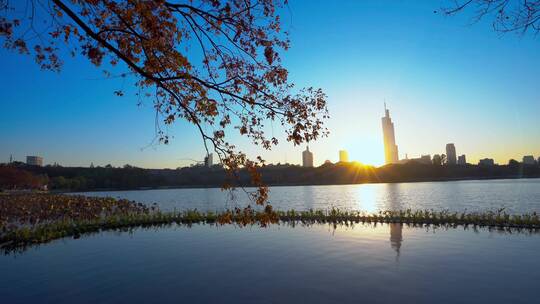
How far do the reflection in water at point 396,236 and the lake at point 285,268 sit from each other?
96 mm

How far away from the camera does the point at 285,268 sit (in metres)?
12.9

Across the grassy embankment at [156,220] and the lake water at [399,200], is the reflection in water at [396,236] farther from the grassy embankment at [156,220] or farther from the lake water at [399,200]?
the lake water at [399,200]

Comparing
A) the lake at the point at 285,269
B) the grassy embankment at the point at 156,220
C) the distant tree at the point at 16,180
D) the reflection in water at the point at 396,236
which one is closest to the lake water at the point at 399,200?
the lake at the point at 285,269

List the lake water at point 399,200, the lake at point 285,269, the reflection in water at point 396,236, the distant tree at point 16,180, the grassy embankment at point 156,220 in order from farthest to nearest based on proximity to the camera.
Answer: the distant tree at point 16,180
the lake water at point 399,200
the grassy embankment at point 156,220
the reflection in water at point 396,236
the lake at point 285,269

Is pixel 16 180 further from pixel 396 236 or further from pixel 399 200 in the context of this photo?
pixel 396 236

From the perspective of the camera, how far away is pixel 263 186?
777cm

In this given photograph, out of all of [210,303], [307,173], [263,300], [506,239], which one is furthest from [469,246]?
[307,173]

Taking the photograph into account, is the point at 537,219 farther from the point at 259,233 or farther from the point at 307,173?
the point at 307,173

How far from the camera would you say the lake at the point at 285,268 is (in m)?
9.91

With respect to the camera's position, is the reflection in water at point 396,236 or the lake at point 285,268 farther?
the reflection in water at point 396,236

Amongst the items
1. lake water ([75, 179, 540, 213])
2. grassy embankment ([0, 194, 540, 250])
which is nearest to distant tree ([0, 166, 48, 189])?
lake water ([75, 179, 540, 213])

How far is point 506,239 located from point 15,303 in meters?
21.3

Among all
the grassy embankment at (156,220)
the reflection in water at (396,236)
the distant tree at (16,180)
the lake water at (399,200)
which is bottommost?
the lake water at (399,200)

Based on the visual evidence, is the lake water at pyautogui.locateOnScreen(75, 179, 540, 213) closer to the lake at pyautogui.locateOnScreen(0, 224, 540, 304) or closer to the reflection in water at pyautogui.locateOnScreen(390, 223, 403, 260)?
the lake at pyautogui.locateOnScreen(0, 224, 540, 304)
